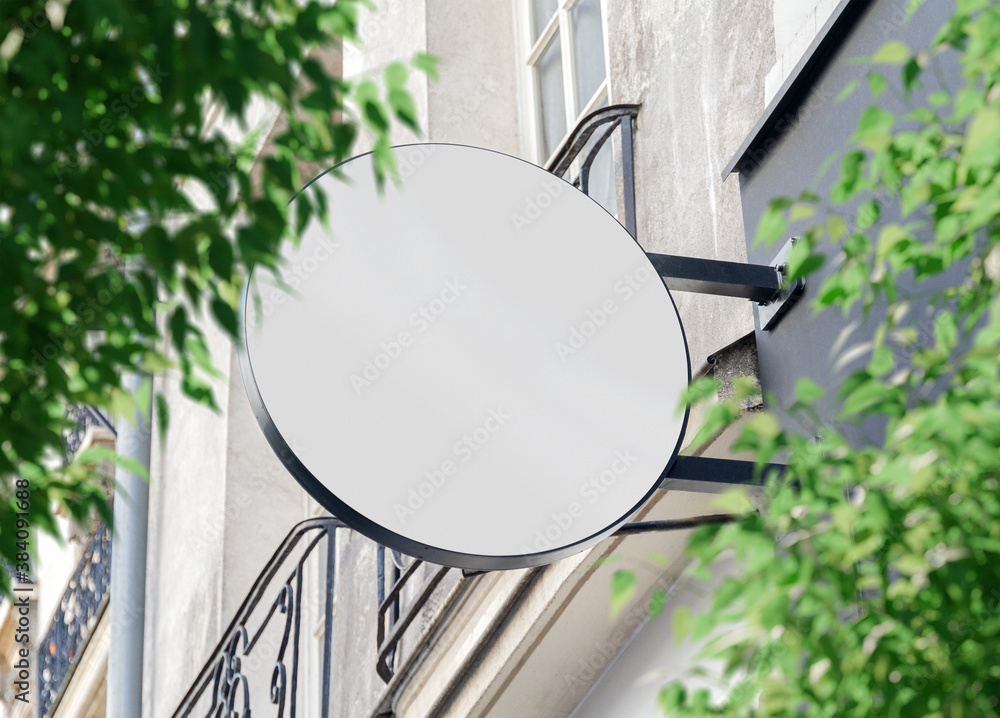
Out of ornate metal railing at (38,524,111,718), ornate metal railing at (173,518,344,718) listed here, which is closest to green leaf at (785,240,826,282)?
ornate metal railing at (173,518,344,718)

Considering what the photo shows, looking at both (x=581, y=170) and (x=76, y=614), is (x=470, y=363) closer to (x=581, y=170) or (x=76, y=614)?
(x=581, y=170)

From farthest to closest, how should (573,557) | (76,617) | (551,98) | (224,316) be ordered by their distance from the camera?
(76,617)
(551,98)
(573,557)
(224,316)

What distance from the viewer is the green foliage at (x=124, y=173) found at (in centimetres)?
152

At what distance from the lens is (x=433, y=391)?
3086 millimetres

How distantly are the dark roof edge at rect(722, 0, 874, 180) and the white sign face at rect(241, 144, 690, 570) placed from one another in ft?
2.03

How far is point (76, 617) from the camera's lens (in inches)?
468

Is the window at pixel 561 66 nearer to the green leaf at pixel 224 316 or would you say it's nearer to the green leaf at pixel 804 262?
the green leaf at pixel 804 262

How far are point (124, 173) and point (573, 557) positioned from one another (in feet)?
9.30

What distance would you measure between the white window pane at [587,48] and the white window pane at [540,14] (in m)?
0.51

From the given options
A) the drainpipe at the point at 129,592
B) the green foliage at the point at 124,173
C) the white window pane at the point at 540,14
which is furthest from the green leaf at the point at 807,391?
the drainpipe at the point at 129,592

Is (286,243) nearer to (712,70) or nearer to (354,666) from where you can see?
(712,70)

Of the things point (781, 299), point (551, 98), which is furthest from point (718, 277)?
point (551, 98)

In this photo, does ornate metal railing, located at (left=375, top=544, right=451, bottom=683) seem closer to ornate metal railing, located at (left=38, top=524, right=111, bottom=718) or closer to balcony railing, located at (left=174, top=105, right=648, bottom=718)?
balcony railing, located at (left=174, top=105, right=648, bottom=718)

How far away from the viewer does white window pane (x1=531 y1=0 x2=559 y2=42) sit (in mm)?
6781
